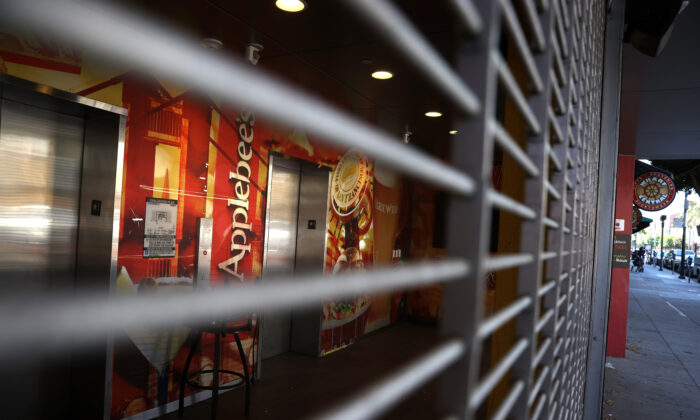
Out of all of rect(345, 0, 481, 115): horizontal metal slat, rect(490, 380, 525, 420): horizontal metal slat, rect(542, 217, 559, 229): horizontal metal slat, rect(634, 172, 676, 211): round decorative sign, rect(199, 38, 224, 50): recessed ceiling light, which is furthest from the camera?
rect(634, 172, 676, 211): round decorative sign

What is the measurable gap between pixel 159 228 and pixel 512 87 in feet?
10.3

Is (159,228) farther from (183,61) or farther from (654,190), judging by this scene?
(654,190)

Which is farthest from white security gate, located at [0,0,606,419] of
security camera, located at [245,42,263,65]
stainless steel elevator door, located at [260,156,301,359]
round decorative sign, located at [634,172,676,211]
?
round decorative sign, located at [634,172,676,211]

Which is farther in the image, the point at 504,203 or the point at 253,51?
the point at 253,51

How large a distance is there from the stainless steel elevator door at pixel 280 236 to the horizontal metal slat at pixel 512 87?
12.6 ft

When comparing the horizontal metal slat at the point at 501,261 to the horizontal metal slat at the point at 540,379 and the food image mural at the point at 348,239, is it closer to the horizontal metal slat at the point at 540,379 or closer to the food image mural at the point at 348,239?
the horizontal metal slat at the point at 540,379

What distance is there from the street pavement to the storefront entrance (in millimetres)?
3047

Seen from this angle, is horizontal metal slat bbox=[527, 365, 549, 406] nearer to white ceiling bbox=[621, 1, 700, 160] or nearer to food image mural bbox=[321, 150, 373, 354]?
white ceiling bbox=[621, 1, 700, 160]

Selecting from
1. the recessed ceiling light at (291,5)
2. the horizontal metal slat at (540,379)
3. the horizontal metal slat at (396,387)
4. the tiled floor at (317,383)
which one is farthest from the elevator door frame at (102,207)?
the horizontal metal slat at (396,387)

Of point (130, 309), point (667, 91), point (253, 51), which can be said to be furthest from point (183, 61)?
point (667, 91)

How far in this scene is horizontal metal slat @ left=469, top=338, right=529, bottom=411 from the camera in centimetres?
42

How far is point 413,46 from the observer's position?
30cm

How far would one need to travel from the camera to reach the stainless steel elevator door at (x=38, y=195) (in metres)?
2.55

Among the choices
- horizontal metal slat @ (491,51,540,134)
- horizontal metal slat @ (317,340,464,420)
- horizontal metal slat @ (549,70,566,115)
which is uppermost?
horizontal metal slat @ (549,70,566,115)
